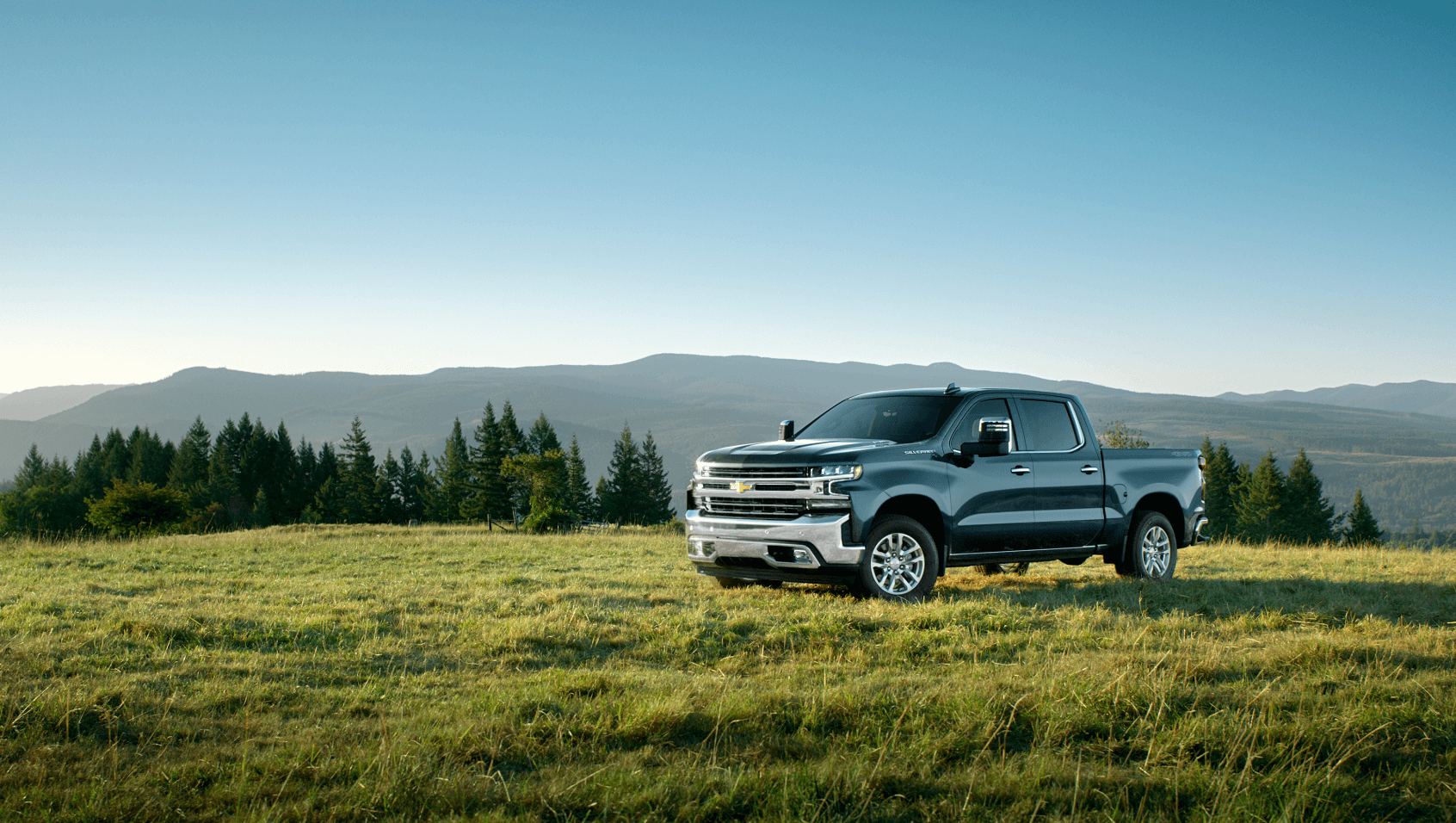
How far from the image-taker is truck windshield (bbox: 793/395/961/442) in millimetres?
9773

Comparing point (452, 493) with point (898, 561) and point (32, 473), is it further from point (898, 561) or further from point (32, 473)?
point (898, 561)

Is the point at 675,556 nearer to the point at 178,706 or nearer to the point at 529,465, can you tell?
the point at 178,706

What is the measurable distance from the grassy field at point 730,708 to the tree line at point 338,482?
64409mm

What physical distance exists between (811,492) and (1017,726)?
417 centimetres

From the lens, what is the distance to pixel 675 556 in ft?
51.9

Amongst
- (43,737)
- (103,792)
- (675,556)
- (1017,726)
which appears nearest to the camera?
(103,792)

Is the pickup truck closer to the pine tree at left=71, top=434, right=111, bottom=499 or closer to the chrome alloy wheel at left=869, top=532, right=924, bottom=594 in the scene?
the chrome alloy wheel at left=869, top=532, right=924, bottom=594

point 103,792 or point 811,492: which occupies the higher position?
point 811,492

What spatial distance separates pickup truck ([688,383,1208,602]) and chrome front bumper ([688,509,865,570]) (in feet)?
0.04

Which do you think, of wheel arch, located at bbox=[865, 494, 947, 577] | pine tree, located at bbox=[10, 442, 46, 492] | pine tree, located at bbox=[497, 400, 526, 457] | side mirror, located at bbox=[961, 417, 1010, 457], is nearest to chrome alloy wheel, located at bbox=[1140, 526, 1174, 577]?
side mirror, located at bbox=[961, 417, 1010, 457]

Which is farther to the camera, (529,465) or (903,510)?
(529,465)

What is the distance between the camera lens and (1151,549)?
11.3 meters

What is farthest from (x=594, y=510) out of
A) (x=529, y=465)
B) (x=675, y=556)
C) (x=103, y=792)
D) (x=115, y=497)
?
(x=103, y=792)

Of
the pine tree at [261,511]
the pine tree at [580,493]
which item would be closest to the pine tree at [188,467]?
the pine tree at [261,511]
